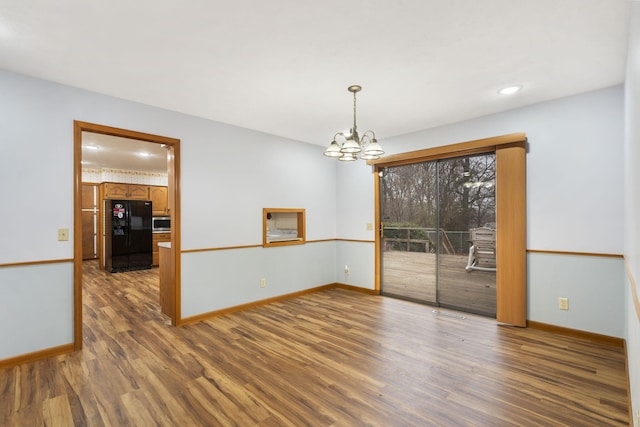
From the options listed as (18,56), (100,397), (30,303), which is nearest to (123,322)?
(30,303)

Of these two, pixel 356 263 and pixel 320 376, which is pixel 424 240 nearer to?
pixel 356 263

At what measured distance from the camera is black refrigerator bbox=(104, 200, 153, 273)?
6.65 metres

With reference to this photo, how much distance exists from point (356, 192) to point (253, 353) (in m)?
3.12

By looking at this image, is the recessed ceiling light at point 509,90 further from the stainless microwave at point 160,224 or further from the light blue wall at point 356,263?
the stainless microwave at point 160,224

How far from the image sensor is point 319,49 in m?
2.24

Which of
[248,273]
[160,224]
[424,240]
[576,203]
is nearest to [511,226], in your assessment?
[576,203]

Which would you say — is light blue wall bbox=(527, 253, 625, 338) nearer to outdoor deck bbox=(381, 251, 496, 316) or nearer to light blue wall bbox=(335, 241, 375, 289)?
outdoor deck bbox=(381, 251, 496, 316)

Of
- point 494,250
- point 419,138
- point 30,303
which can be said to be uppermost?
point 419,138

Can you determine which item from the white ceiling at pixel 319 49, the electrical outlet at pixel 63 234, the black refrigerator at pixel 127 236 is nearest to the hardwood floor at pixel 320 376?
the electrical outlet at pixel 63 234

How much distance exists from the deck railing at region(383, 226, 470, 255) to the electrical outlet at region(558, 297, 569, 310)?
111 centimetres

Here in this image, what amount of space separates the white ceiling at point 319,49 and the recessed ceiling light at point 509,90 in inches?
2.8

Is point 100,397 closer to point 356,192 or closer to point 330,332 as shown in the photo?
point 330,332

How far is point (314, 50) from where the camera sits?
2248 mm

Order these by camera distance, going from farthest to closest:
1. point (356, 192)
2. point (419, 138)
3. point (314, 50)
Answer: point (356, 192) < point (419, 138) < point (314, 50)
